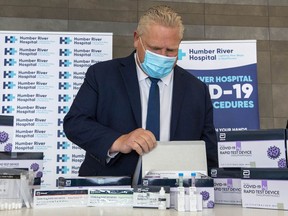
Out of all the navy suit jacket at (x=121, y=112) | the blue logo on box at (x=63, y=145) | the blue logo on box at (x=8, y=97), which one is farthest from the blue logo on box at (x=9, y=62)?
the navy suit jacket at (x=121, y=112)

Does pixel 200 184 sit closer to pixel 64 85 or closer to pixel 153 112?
pixel 153 112

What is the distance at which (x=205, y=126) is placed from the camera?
5.77ft

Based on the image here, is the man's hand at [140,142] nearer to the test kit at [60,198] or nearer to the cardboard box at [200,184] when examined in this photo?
the cardboard box at [200,184]

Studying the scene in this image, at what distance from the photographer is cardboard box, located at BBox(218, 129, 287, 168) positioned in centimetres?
121

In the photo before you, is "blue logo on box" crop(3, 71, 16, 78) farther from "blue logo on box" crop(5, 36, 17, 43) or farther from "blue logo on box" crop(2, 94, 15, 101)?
"blue logo on box" crop(5, 36, 17, 43)

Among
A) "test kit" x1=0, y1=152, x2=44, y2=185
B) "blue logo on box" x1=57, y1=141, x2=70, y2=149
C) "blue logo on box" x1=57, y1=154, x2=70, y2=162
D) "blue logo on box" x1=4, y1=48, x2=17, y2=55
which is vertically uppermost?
"blue logo on box" x1=4, y1=48, x2=17, y2=55

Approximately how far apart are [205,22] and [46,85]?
8.03ft

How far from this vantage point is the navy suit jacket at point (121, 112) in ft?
5.06

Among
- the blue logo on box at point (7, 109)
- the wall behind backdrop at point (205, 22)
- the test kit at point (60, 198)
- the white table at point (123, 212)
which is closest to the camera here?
the white table at point (123, 212)

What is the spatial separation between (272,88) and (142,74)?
3578 millimetres

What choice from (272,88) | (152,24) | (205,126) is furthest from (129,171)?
(272,88)

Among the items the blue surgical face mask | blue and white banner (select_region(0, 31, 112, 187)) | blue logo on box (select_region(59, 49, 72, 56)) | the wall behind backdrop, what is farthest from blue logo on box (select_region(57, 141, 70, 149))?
the blue surgical face mask

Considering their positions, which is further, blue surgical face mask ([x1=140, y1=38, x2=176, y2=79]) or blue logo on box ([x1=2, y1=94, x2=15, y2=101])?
blue logo on box ([x1=2, y1=94, x2=15, y2=101])

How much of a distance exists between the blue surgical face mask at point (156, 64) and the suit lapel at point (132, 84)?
0.22 ft
